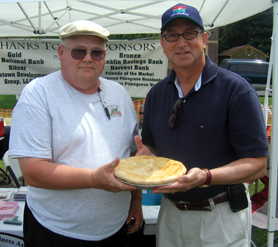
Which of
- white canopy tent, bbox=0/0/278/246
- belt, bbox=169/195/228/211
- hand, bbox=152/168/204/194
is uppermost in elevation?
white canopy tent, bbox=0/0/278/246

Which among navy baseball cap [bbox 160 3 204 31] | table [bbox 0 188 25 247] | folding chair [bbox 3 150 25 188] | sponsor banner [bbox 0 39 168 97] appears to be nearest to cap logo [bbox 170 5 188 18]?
navy baseball cap [bbox 160 3 204 31]

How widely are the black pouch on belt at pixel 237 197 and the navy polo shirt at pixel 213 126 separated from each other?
61mm

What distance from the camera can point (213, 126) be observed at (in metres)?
1.73

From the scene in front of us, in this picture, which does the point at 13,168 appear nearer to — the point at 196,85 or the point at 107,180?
the point at 107,180

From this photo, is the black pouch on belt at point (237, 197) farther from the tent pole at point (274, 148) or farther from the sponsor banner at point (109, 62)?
the sponsor banner at point (109, 62)

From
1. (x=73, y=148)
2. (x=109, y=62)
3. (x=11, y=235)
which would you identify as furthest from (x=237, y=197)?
(x=109, y=62)

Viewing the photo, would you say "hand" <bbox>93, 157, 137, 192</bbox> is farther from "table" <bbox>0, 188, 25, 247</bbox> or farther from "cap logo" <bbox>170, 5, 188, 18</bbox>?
"table" <bbox>0, 188, 25, 247</bbox>

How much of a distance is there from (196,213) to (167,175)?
22.7 inches

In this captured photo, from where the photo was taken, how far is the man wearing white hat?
5.19 ft

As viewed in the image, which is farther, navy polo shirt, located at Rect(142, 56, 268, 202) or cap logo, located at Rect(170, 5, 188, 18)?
cap logo, located at Rect(170, 5, 188, 18)

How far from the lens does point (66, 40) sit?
5.85ft

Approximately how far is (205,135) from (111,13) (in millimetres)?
3988

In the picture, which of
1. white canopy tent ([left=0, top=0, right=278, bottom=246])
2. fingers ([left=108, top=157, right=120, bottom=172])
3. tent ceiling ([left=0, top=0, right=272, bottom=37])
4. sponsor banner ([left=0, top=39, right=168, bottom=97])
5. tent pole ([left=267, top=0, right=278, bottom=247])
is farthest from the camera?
sponsor banner ([left=0, top=39, right=168, bottom=97])

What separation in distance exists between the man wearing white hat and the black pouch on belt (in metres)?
0.76
